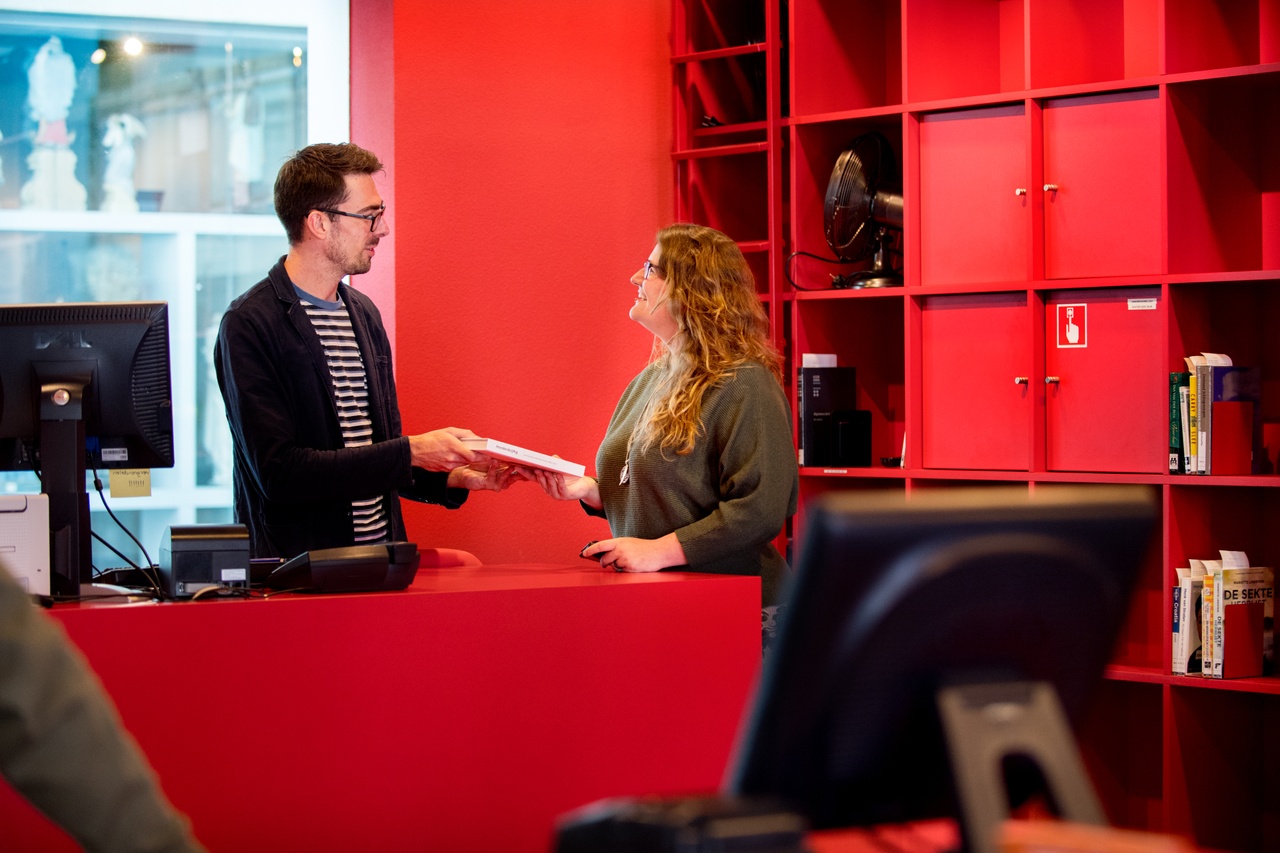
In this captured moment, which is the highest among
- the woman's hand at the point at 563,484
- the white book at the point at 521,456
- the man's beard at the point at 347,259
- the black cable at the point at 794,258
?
the black cable at the point at 794,258

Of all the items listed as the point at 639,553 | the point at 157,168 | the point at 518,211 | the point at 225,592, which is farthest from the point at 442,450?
the point at 157,168

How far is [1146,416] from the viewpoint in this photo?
11.7 feet

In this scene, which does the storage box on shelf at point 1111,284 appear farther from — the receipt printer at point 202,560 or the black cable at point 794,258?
the receipt printer at point 202,560

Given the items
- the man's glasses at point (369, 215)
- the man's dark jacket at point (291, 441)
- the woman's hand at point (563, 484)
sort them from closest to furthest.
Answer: the man's dark jacket at point (291, 441) < the woman's hand at point (563, 484) < the man's glasses at point (369, 215)

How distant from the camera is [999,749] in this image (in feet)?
3.35

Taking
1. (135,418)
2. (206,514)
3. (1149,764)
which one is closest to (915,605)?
(135,418)

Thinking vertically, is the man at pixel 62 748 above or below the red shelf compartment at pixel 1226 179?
below

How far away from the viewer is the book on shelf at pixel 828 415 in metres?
4.02

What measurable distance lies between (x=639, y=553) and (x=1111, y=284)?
69.4 inches

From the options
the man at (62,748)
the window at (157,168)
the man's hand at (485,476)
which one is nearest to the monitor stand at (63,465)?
the man's hand at (485,476)

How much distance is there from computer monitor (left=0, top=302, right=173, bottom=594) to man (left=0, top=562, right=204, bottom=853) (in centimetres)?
126

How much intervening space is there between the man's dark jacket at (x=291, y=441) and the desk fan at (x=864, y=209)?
1579mm

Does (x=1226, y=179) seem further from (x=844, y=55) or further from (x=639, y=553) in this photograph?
(x=639, y=553)

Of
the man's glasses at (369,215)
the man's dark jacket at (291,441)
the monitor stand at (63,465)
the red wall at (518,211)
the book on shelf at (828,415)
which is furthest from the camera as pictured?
the book on shelf at (828,415)
